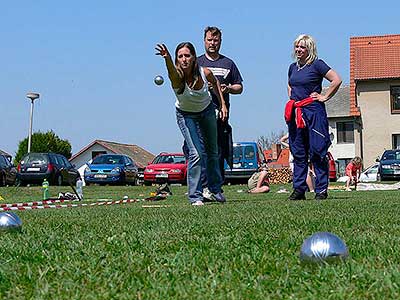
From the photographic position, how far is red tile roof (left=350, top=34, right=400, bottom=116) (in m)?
54.4

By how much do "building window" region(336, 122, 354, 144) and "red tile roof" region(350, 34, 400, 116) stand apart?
6.08 meters

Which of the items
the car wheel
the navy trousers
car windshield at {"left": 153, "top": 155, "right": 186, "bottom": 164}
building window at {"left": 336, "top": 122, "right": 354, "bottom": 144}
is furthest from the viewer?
building window at {"left": 336, "top": 122, "right": 354, "bottom": 144}

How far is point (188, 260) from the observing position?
351cm

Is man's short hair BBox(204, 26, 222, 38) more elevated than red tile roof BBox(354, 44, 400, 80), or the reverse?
red tile roof BBox(354, 44, 400, 80)

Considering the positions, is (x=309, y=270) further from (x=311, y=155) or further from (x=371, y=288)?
(x=311, y=155)

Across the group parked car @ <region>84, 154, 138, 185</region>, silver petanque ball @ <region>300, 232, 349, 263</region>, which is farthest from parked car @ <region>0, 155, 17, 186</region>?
silver petanque ball @ <region>300, 232, 349, 263</region>

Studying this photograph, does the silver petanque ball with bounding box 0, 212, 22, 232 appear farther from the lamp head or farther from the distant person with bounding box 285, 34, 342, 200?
the lamp head

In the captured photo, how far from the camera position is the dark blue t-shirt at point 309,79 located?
32.6ft

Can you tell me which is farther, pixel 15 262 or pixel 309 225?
pixel 309 225

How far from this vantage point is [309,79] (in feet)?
32.6

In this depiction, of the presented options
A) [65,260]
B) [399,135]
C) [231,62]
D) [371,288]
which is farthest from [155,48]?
[399,135]

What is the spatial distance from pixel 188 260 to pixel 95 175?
3028 centimetres

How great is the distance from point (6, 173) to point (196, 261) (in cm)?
2883

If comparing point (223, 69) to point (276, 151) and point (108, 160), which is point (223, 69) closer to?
point (108, 160)
